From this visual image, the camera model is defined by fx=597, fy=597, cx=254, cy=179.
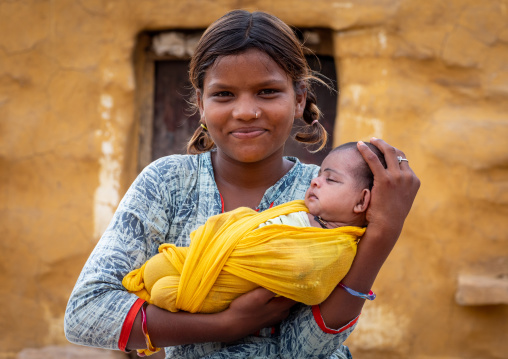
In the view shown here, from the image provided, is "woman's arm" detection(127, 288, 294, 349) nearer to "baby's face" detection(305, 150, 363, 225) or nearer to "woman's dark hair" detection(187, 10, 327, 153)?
"baby's face" detection(305, 150, 363, 225)

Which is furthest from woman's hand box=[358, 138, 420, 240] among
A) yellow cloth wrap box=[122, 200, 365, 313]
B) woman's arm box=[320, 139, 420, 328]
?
yellow cloth wrap box=[122, 200, 365, 313]

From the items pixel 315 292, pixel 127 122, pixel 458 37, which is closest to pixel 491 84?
pixel 458 37

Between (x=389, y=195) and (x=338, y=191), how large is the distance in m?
0.15

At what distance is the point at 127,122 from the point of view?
4.19 m

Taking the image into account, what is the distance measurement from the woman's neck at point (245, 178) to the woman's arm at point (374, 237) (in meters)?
0.40

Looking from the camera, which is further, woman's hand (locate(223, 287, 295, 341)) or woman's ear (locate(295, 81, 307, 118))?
woman's ear (locate(295, 81, 307, 118))

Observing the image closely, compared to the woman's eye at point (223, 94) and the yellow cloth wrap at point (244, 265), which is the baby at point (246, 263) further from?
the woman's eye at point (223, 94)

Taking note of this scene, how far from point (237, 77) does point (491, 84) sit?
269 centimetres

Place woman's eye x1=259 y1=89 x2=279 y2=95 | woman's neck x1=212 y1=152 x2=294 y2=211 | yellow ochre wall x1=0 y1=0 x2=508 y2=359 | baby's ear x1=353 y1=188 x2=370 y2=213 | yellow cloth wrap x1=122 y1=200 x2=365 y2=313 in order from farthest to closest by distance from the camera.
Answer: yellow ochre wall x1=0 y1=0 x2=508 y2=359
woman's neck x1=212 y1=152 x2=294 y2=211
woman's eye x1=259 y1=89 x2=279 y2=95
baby's ear x1=353 y1=188 x2=370 y2=213
yellow cloth wrap x1=122 y1=200 x2=365 y2=313

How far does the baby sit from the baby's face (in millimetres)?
44

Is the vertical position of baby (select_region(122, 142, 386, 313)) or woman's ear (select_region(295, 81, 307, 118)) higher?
woman's ear (select_region(295, 81, 307, 118))

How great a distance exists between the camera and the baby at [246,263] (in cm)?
162

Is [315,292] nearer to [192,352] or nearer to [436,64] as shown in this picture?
[192,352]

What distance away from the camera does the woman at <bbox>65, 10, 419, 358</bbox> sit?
5.41ft
